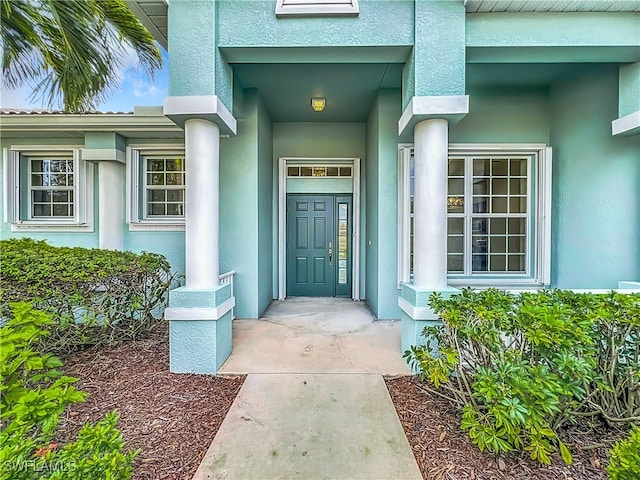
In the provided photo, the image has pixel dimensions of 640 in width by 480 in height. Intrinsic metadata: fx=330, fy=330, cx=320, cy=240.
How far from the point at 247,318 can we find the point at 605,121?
560 centimetres

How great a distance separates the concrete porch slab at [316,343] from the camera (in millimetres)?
3432

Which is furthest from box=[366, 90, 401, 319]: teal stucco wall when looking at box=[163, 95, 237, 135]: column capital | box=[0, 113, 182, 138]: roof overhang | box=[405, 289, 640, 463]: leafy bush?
box=[0, 113, 182, 138]: roof overhang

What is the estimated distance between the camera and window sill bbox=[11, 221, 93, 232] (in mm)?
5328

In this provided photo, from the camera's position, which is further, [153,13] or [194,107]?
[153,13]

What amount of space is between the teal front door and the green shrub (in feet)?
17.7

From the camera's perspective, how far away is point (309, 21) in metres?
3.39

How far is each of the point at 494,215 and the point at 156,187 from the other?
5.61m

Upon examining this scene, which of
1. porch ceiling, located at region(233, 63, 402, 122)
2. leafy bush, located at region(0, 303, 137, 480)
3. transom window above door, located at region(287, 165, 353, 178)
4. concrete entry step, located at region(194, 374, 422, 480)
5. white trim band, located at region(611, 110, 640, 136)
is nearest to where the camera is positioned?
leafy bush, located at region(0, 303, 137, 480)

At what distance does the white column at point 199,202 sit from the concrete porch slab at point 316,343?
101 centimetres

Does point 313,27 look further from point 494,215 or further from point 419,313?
point 494,215

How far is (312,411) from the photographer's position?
266cm

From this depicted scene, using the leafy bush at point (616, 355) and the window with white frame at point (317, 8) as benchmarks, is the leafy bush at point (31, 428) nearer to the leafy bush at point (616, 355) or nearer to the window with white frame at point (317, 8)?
the leafy bush at point (616, 355)

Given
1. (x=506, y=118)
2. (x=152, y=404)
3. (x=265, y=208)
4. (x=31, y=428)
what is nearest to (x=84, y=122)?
(x=265, y=208)

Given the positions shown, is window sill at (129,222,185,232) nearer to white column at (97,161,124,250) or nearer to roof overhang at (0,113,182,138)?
white column at (97,161,124,250)
